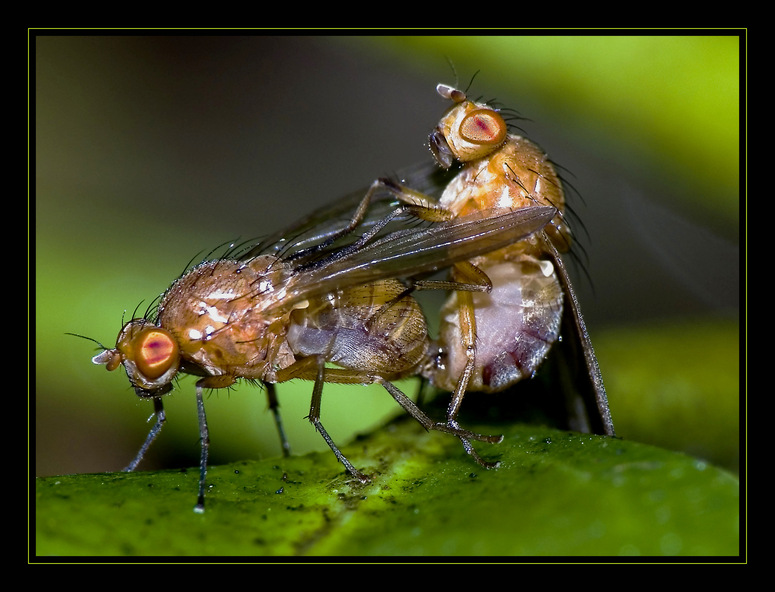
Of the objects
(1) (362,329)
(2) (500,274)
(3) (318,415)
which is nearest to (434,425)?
(3) (318,415)

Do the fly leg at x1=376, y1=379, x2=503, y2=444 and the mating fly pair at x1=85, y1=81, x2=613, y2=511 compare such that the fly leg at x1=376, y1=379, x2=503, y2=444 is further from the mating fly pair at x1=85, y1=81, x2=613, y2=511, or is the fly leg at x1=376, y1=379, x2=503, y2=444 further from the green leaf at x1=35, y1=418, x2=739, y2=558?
the green leaf at x1=35, y1=418, x2=739, y2=558

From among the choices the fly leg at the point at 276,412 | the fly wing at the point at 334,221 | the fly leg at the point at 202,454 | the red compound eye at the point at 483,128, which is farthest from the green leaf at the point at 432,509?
the red compound eye at the point at 483,128

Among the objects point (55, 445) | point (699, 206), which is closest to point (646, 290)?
point (699, 206)

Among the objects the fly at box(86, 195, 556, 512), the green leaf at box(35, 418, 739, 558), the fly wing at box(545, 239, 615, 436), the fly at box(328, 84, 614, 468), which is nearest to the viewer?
the green leaf at box(35, 418, 739, 558)

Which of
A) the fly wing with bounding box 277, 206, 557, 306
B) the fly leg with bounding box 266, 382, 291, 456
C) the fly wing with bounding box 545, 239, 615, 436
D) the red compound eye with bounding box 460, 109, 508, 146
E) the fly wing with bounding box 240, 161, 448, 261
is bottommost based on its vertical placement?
the fly leg with bounding box 266, 382, 291, 456

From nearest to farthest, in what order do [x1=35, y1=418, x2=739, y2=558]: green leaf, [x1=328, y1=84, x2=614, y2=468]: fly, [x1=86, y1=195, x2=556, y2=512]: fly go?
[x1=35, y1=418, x2=739, y2=558]: green leaf → [x1=86, y1=195, x2=556, y2=512]: fly → [x1=328, y1=84, x2=614, y2=468]: fly

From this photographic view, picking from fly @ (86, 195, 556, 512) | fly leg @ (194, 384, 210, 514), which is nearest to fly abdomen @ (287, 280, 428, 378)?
fly @ (86, 195, 556, 512)
